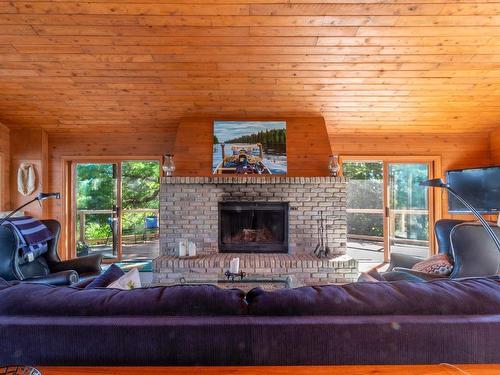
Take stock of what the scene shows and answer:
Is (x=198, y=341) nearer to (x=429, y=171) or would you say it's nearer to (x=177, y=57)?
(x=177, y=57)

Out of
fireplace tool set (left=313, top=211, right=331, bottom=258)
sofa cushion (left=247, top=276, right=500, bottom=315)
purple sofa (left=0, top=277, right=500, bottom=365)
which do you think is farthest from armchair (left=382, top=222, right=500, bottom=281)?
fireplace tool set (left=313, top=211, right=331, bottom=258)

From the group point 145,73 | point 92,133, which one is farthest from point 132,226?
point 145,73

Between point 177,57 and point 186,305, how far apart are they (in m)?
2.87

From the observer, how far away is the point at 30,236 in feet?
9.04

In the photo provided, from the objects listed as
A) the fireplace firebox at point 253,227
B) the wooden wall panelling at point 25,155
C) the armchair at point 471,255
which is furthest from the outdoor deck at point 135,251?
the armchair at point 471,255

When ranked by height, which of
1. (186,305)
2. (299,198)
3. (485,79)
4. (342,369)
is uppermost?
(485,79)

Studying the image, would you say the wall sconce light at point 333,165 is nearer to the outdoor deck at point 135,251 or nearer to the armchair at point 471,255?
the armchair at point 471,255

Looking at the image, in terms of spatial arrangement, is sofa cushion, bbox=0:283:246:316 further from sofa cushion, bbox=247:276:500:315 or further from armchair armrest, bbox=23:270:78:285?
armchair armrest, bbox=23:270:78:285

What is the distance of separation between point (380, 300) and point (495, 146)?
16.4 feet

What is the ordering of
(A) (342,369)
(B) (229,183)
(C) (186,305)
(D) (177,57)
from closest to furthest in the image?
(A) (342,369) < (C) (186,305) < (D) (177,57) < (B) (229,183)

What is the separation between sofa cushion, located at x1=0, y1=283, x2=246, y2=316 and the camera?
39.3 inches

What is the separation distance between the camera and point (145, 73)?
342cm

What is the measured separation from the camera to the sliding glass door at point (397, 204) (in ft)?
15.8

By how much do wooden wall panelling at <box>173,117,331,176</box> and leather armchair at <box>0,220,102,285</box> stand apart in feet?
5.51
